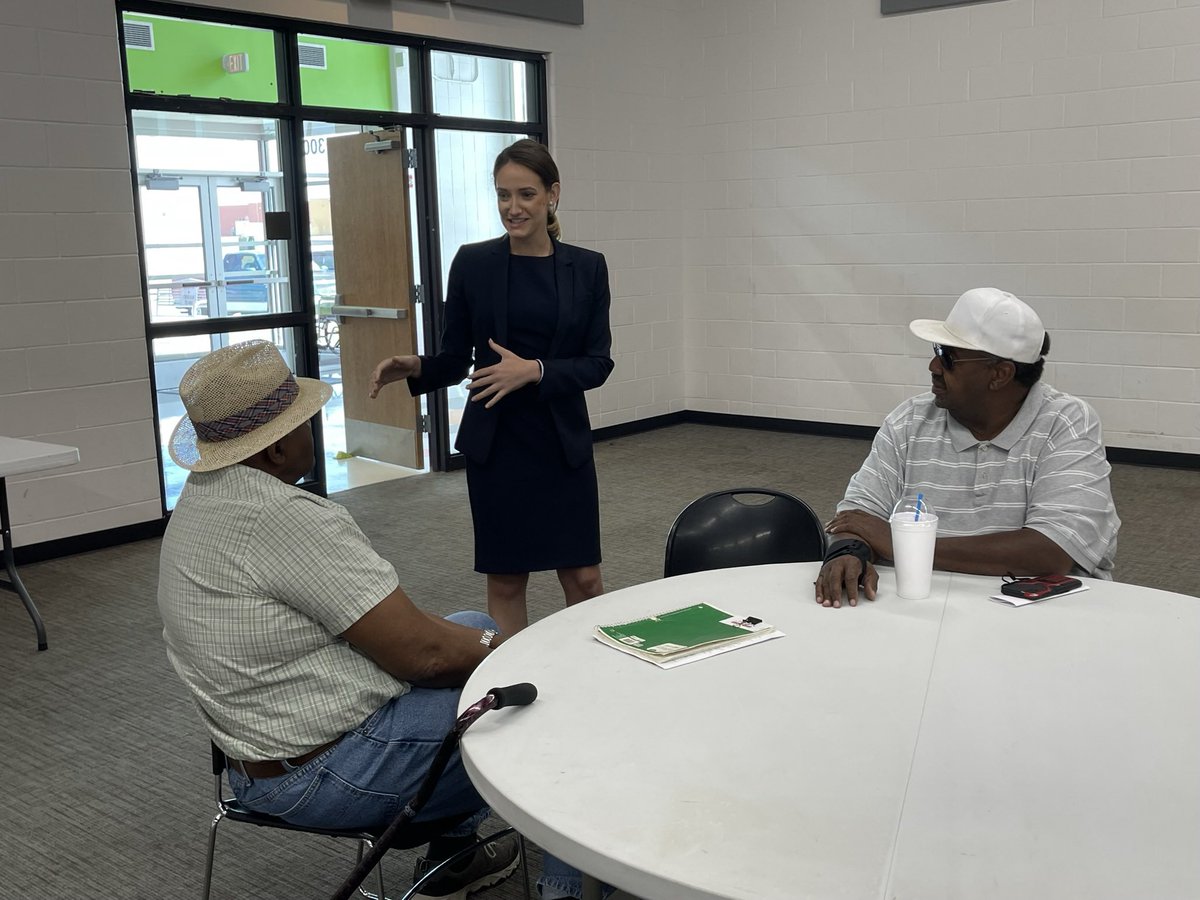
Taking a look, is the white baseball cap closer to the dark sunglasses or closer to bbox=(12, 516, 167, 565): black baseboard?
the dark sunglasses

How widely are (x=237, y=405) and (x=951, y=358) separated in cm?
138

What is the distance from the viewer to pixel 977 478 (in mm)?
2279

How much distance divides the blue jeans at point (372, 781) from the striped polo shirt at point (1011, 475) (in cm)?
102

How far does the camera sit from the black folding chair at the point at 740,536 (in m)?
2.55

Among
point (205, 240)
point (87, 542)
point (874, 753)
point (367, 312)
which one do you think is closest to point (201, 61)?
point (205, 240)

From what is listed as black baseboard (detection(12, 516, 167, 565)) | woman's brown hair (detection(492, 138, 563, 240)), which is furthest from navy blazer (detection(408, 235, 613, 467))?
black baseboard (detection(12, 516, 167, 565))

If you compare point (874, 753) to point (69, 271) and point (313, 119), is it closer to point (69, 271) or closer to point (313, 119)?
point (69, 271)

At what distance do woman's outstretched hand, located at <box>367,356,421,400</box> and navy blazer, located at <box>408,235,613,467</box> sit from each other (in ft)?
0.12

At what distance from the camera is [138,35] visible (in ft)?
16.6

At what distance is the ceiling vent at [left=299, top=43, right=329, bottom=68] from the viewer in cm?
575

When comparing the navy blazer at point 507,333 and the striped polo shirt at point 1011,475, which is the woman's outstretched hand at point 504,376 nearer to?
the navy blazer at point 507,333

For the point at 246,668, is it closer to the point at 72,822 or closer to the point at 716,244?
the point at 72,822

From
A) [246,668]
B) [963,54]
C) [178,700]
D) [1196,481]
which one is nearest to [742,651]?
[246,668]

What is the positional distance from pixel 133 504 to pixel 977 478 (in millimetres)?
4157
